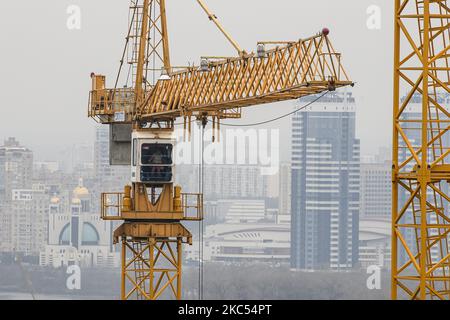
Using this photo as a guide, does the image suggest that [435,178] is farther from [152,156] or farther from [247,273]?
[247,273]

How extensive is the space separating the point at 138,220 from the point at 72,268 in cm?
13493

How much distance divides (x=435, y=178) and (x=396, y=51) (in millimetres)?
3166

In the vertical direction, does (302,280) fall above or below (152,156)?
below

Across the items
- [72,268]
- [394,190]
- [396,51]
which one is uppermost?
[396,51]

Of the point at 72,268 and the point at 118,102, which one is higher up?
the point at 118,102
